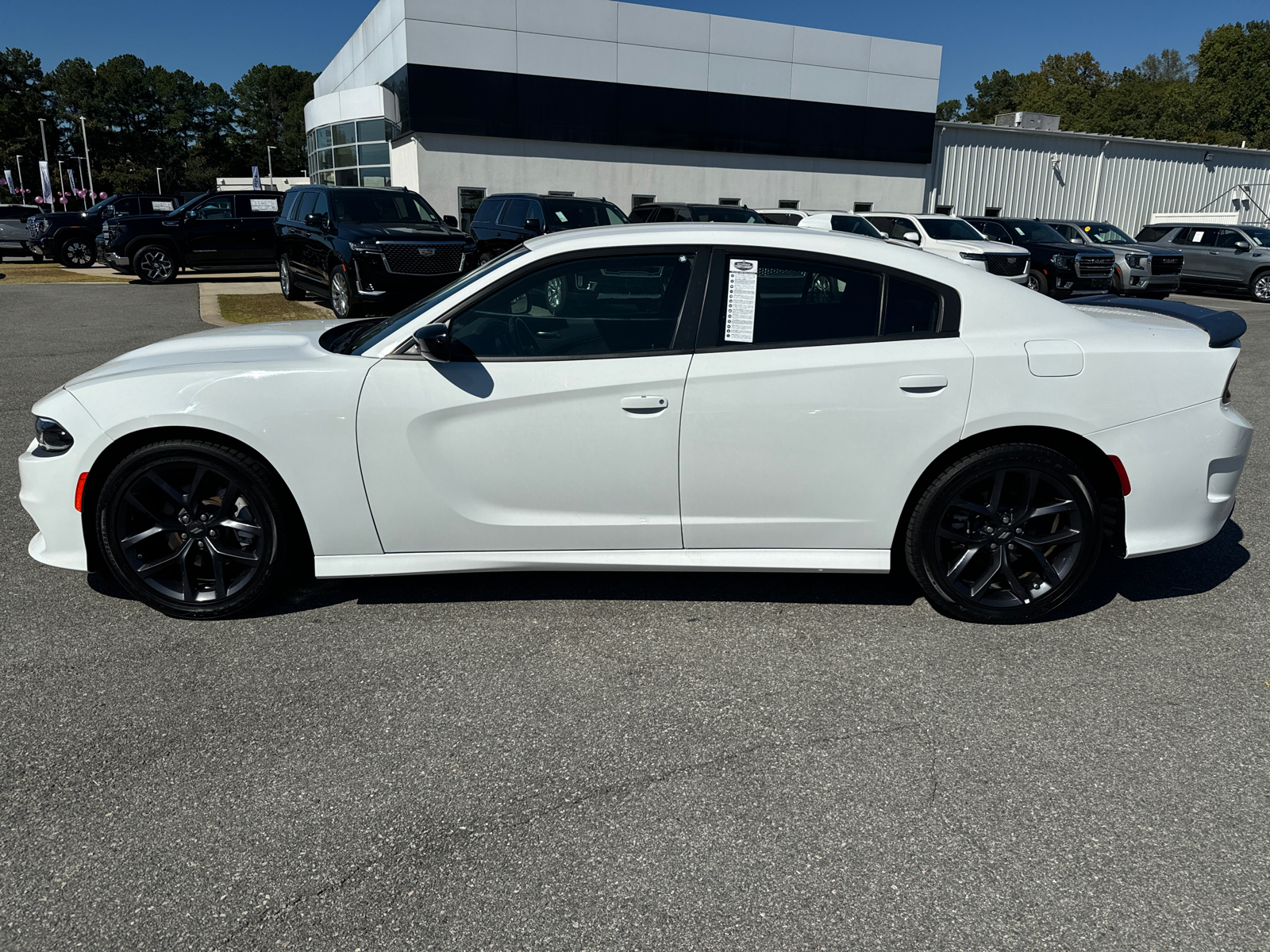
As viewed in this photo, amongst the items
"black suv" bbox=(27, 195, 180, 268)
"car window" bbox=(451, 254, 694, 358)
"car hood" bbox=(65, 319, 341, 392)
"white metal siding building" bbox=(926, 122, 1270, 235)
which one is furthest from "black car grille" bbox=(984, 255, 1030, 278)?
"black suv" bbox=(27, 195, 180, 268)

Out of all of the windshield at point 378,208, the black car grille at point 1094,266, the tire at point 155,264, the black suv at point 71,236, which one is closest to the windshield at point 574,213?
the windshield at point 378,208

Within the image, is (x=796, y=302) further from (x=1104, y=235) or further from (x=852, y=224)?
(x=1104, y=235)

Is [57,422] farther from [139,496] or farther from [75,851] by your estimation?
Result: [75,851]

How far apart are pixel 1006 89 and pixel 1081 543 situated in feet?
481

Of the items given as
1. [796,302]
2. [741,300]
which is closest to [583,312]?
[741,300]

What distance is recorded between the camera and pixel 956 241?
60.0 feet

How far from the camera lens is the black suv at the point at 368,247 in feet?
40.4

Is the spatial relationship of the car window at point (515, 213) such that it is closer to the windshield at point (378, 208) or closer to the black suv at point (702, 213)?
the windshield at point (378, 208)

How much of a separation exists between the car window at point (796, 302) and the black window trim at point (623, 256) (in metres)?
0.11

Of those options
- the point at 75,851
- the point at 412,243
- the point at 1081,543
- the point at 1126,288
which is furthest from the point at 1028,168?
the point at 75,851

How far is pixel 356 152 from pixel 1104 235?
81.6 feet

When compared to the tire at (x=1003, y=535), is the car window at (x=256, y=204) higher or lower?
higher

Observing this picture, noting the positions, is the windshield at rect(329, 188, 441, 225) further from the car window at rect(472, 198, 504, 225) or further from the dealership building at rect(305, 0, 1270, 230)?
the dealership building at rect(305, 0, 1270, 230)

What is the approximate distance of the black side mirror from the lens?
11.2 ft
